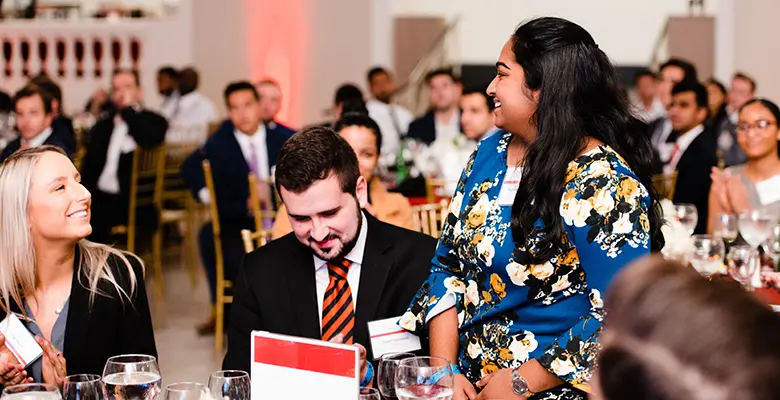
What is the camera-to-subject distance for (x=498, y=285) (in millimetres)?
2141

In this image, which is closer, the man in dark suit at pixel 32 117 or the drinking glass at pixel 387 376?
the drinking glass at pixel 387 376

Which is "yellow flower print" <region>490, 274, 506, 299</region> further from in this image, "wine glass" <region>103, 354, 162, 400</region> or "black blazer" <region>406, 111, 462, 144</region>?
"black blazer" <region>406, 111, 462, 144</region>

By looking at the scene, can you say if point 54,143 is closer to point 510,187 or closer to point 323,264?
point 323,264

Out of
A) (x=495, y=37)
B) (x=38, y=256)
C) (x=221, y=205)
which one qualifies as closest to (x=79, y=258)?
(x=38, y=256)

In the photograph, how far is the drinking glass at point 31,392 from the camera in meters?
1.84

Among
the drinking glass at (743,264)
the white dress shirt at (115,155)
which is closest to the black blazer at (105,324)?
the drinking glass at (743,264)

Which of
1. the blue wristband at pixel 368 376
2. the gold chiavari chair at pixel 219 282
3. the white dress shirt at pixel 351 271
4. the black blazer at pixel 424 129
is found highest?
the black blazer at pixel 424 129

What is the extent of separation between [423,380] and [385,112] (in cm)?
719

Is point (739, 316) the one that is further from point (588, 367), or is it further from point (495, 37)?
point (495, 37)

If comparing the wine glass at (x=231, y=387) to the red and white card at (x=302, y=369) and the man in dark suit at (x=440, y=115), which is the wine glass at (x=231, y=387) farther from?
the man in dark suit at (x=440, y=115)

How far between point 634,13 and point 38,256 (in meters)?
14.6

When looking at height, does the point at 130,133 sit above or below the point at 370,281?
above

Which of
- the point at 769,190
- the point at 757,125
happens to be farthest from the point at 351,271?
the point at 757,125

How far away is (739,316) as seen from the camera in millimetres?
762
